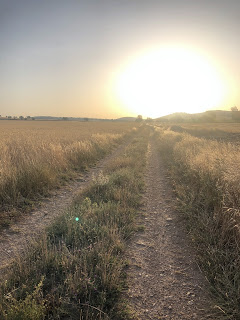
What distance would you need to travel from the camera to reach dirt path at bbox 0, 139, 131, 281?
359 cm

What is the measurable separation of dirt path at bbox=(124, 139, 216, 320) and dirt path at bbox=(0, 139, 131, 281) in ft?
6.81

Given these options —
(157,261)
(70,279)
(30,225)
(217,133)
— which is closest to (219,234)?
(157,261)

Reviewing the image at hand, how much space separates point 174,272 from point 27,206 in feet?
14.3

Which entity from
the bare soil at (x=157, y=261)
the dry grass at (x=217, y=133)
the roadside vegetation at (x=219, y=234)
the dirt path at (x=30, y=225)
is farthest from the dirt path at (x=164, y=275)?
the dry grass at (x=217, y=133)

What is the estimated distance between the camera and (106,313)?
7.85 ft

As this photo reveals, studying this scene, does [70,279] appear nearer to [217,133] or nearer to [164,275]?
[164,275]

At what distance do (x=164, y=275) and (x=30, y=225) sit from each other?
130 inches

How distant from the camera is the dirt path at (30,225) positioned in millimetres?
3590

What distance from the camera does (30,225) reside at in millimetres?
4660

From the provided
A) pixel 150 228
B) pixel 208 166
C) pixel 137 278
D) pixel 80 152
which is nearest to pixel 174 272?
pixel 137 278

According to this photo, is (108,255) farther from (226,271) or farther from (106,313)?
(226,271)

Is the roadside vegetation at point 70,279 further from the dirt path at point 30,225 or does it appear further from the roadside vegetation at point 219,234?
the roadside vegetation at point 219,234

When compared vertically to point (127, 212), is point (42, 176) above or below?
above

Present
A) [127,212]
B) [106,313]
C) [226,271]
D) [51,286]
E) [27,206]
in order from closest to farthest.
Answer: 1. [106,313]
2. [51,286]
3. [226,271]
4. [127,212]
5. [27,206]
